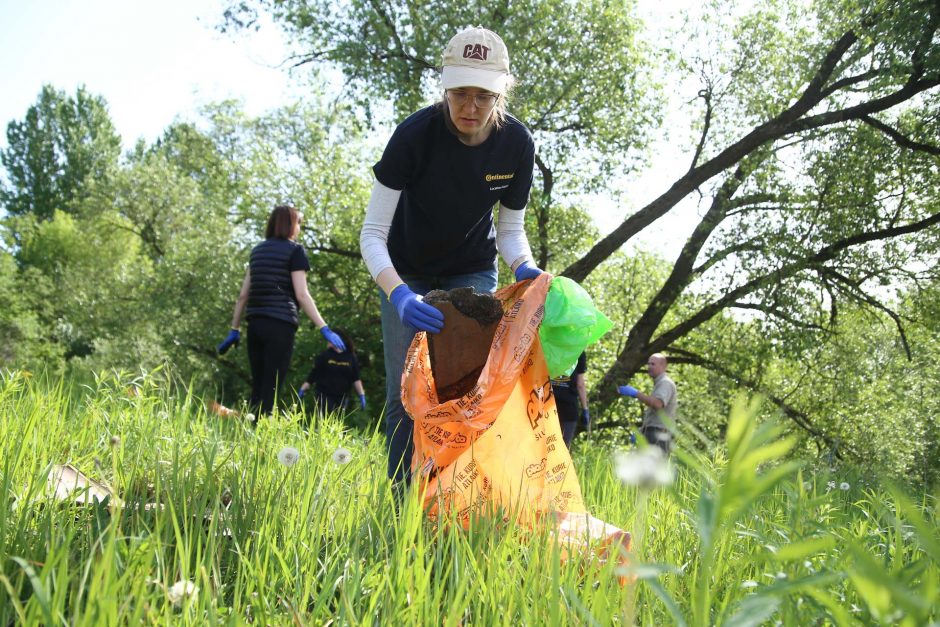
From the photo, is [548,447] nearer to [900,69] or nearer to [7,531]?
[7,531]

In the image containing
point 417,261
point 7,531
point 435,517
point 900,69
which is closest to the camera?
point 7,531

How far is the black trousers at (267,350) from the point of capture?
208 inches

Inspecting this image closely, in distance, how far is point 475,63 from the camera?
254 centimetres

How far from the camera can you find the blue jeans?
111 inches

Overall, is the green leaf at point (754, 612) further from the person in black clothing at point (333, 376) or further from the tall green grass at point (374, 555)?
the person in black clothing at point (333, 376)

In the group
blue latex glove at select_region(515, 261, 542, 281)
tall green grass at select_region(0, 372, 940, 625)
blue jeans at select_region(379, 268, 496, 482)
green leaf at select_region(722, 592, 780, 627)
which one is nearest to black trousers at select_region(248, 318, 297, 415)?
blue jeans at select_region(379, 268, 496, 482)

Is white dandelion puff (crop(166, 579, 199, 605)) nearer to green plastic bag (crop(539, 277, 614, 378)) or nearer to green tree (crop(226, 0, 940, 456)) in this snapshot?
green plastic bag (crop(539, 277, 614, 378))

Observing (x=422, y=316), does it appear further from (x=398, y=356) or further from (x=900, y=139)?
(x=900, y=139)

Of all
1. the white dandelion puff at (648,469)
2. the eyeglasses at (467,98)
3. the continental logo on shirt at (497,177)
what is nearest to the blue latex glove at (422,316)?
the continental logo on shirt at (497,177)

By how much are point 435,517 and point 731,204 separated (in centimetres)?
1000

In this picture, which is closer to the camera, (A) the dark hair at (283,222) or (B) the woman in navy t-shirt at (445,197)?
(B) the woman in navy t-shirt at (445,197)

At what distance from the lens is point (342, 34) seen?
11.3m

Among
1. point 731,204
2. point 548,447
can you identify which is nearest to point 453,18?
point 731,204

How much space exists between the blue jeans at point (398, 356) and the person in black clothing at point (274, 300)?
239 cm
